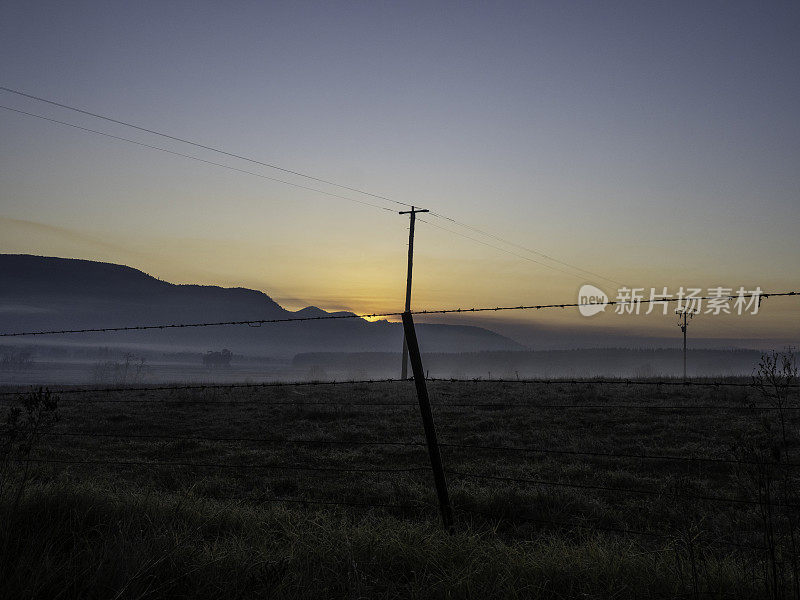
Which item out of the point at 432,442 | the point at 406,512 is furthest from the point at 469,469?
the point at 432,442

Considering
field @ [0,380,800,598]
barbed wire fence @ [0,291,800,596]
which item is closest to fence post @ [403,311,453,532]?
barbed wire fence @ [0,291,800,596]

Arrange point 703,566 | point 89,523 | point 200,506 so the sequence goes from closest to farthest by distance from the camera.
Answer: point 703,566, point 89,523, point 200,506

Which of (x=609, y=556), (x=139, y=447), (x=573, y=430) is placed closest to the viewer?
(x=609, y=556)

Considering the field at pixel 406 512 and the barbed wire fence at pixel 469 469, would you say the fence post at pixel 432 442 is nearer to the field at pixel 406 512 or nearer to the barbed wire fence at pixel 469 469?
the barbed wire fence at pixel 469 469

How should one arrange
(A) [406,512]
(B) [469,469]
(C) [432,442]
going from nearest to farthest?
(C) [432,442]
(A) [406,512]
(B) [469,469]

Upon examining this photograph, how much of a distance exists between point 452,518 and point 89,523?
3385 millimetres

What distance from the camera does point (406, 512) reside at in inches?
274

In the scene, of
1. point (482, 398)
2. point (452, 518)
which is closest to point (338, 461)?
point (452, 518)

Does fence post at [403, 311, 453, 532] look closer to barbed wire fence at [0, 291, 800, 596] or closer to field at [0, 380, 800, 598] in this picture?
barbed wire fence at [0, 291, 800, 596]

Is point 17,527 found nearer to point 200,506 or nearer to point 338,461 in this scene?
point 200,506

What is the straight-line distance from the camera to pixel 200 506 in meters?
5.28

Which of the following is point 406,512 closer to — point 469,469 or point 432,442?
point 432,442

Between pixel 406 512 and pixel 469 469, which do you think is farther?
pixel 469 469

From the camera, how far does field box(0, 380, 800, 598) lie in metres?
3.58
